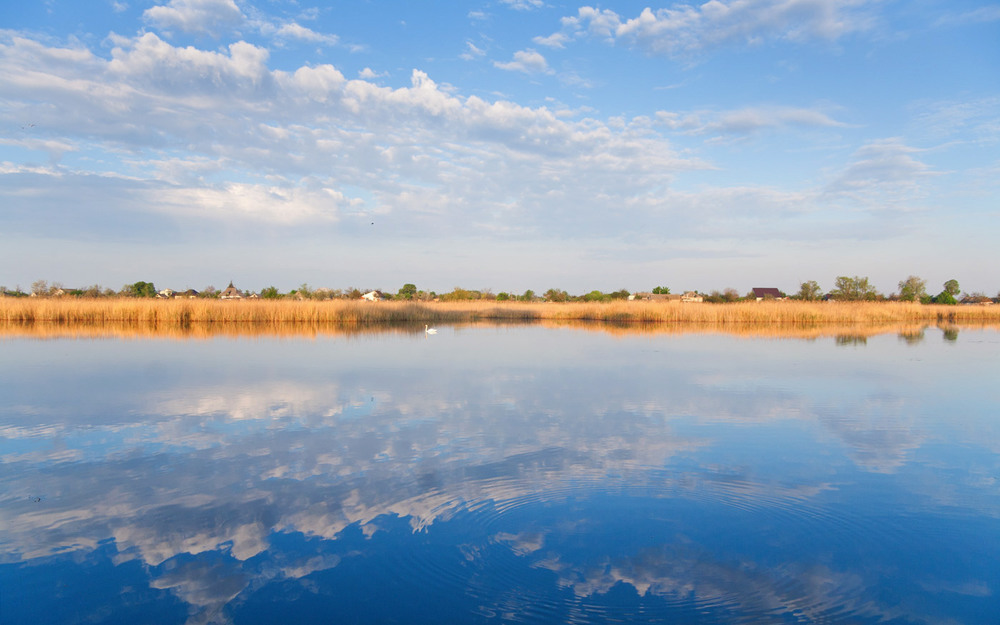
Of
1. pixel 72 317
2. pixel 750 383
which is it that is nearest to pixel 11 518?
pixel 750 383

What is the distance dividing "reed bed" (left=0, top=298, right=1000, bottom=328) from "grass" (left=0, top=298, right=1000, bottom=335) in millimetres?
31

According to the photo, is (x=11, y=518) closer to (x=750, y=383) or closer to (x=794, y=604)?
(x=794, y=604)

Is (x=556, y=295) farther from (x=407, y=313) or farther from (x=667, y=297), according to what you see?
(x=407, y=313)

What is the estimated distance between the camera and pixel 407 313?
90.5 ft

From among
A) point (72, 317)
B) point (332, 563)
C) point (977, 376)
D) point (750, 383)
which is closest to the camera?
point (332, 563)

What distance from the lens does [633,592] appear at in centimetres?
264

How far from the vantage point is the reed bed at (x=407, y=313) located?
880 inches

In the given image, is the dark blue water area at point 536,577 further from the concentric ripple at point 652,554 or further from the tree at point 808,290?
the tree at point 808,290

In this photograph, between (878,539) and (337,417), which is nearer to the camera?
(878,539)

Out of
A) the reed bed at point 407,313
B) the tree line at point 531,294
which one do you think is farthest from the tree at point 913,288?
the reed bed at point 407,313

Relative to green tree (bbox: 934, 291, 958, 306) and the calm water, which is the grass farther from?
green tree (bbox: 934, 291, 958, 306)

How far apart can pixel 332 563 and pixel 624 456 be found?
253 centimetres

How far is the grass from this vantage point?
2186 cm

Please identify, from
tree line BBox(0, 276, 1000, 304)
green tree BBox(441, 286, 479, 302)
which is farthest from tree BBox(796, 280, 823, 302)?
green tree BBox(441, 286, 479, 302)
